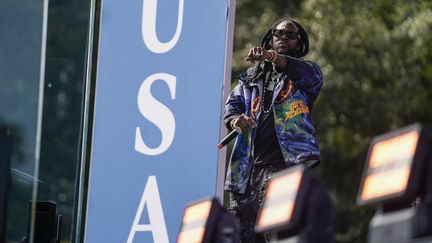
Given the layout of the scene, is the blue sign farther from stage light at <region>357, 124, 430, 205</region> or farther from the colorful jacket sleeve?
stage light at <region>357, 124, 430, 205</region>

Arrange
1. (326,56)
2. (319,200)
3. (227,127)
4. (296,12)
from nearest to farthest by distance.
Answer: (319,200) → (227,127) → (326,56) → (296,12)

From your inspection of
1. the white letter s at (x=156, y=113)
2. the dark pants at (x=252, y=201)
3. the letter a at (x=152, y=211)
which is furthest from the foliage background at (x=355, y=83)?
the dark pants at (x=252, y=201)

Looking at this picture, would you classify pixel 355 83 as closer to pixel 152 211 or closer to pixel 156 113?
pixel 156 113

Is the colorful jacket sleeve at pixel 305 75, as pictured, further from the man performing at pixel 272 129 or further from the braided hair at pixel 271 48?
the braided hair at pixel 271 48

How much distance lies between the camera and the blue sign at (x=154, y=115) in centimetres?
786

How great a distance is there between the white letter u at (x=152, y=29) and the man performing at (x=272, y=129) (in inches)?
26.4

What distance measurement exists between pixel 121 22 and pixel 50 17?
0.87 m

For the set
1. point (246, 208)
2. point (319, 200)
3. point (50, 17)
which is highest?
point (50, 17)

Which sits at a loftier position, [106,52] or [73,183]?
[106,52]

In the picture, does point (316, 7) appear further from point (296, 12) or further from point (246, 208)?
point (246, 208)

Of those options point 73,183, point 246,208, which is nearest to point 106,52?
point 73,183

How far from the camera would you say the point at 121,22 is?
8.03 m

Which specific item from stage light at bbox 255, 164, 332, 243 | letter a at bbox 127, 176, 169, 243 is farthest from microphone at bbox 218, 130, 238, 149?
stage light at bbox 255, 164, 332, 243

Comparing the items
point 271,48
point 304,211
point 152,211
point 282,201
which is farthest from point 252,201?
point 304,211
